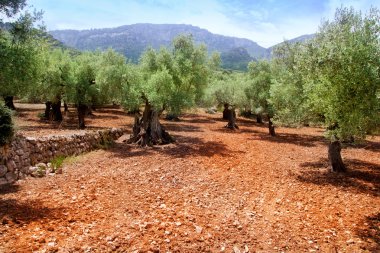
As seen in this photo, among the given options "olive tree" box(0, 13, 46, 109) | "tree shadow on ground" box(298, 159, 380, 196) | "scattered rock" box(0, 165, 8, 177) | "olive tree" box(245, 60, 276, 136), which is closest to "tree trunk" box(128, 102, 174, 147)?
"tree shadow on ground" box(298, 159, 380, 196)

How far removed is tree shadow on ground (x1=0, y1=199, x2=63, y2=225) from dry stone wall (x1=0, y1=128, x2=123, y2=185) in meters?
2.99

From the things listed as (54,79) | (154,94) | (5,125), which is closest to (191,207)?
(5,125)

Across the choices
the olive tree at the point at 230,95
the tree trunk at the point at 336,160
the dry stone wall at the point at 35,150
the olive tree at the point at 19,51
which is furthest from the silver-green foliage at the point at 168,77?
the tree trunk at the point at 336,160

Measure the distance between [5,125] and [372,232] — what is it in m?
15.2

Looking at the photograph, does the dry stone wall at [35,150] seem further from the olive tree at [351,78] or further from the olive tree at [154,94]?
the olive tree at [351,78]

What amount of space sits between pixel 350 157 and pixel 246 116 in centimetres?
4151

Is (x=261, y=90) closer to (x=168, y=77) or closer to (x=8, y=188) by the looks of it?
(x=168, y=77)

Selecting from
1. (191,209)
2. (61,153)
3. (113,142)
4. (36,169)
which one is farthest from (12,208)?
(113,142)

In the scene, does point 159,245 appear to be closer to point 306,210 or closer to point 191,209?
point 191,209

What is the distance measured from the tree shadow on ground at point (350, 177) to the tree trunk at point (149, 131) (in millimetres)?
12174

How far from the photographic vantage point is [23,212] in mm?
11086

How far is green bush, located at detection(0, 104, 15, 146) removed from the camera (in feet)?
43.2

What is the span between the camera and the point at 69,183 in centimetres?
1508

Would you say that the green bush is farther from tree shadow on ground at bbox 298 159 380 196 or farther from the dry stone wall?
tree shadow on ground at bbox 298 159 380 196
